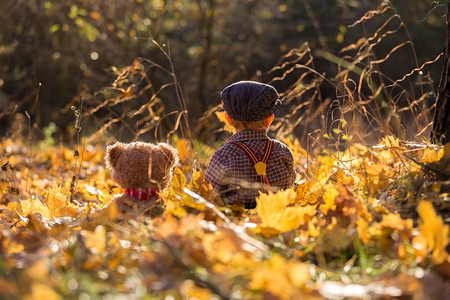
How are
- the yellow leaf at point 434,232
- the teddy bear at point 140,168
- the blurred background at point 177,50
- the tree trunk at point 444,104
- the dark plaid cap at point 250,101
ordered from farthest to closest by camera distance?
the blurred background at point 177,50 < the dark plaid cap at point 250,101 < the teddy bear at point 140,168 < the tree trunk at point 444,104 < the yellow leaf at point 434,232

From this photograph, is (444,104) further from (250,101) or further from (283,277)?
(283,277)

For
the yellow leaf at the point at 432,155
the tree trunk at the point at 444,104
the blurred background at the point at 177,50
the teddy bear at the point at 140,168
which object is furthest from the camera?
the blurred background at the point at 177,50

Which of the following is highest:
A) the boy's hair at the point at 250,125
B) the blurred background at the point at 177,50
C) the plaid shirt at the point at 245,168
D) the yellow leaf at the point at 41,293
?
the yellow leaf at the point at 41,293

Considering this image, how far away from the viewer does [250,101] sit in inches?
113

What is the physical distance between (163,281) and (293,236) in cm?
68

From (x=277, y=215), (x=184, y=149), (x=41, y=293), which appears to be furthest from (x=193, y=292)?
(x=184, y=149)

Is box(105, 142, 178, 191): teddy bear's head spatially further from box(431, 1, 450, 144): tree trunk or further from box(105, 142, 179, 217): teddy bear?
box(431, 1, 450, 144): tree trunk

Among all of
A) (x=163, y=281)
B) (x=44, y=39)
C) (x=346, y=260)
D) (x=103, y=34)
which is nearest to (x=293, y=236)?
(x=346, y=260)

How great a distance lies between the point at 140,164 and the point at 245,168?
1.64 ft

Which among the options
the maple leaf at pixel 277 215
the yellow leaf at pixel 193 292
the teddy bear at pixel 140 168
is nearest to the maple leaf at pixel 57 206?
the teddy bear at pixel 140 168

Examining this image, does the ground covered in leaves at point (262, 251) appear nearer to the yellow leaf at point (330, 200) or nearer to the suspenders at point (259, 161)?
the yellow leaf at point (330, 200)

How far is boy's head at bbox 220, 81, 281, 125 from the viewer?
113 inches

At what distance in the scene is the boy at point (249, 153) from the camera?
2.82m

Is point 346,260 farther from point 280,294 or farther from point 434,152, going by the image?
point 434,152
